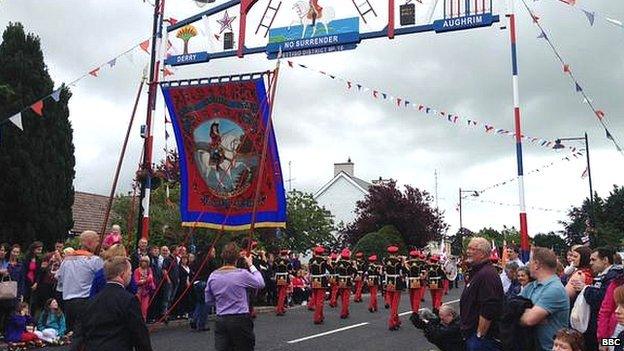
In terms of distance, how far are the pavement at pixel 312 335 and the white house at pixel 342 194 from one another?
38913 mm

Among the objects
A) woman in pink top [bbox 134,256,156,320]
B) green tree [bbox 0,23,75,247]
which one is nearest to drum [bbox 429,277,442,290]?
woman in pink top [bbox 134,256,156,320]

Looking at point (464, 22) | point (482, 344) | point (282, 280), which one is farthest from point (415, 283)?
point (482, 344)

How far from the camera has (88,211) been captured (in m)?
37.1

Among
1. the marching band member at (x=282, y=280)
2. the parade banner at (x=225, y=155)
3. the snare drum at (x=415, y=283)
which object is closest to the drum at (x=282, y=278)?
the marching band member at (x=282, y=280)

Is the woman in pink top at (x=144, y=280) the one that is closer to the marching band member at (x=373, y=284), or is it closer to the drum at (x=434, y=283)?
the marching band member at (x=373, y=284)

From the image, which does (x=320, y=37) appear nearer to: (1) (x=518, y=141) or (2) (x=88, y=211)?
(1) (x=518, y=141)

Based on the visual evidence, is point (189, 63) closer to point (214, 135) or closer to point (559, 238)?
point (214, 135)

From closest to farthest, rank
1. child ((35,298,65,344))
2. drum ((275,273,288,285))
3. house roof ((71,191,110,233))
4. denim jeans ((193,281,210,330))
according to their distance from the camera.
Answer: child ((35,298,65,344)), denim jeans ((193,281,210,330)), drum ((275,273,288,285)), house roof ((71,191,110,233))

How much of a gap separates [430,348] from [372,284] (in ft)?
23.3

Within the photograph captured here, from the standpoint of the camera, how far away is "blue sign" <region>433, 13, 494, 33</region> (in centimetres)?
1271

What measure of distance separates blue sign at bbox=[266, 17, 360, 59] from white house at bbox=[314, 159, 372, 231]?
41.0m

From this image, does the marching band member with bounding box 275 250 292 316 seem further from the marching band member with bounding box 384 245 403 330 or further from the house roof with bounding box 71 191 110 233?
the house roof with bounding box 71 191 110 233

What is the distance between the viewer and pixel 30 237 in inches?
846

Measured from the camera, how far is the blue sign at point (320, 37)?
44.4 feet
